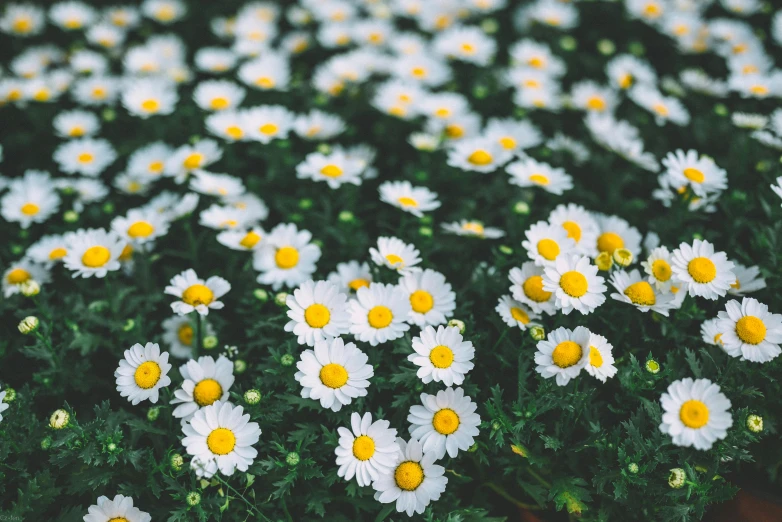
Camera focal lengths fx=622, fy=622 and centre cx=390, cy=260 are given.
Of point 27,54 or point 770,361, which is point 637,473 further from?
point 27,54

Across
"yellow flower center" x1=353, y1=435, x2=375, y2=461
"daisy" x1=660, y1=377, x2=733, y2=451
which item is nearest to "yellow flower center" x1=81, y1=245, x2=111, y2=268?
"yellow flower center" x1=353, y1=435, x2=375, y2=461

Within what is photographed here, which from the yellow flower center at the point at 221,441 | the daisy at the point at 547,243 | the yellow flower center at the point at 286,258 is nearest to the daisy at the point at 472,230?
the daisy at the point at 547,243

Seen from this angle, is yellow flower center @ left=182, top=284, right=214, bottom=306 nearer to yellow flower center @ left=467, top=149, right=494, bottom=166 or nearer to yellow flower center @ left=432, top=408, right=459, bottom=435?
yellow flower center @ left=432, top=408, right=459, bottom=435

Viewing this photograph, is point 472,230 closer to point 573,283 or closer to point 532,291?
point 532,291

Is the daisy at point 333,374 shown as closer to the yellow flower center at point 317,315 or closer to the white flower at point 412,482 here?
the yellow flower center at point 317,315

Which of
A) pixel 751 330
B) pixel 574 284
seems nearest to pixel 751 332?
pixel 751 330

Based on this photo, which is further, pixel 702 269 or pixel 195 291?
pixel 195 291
